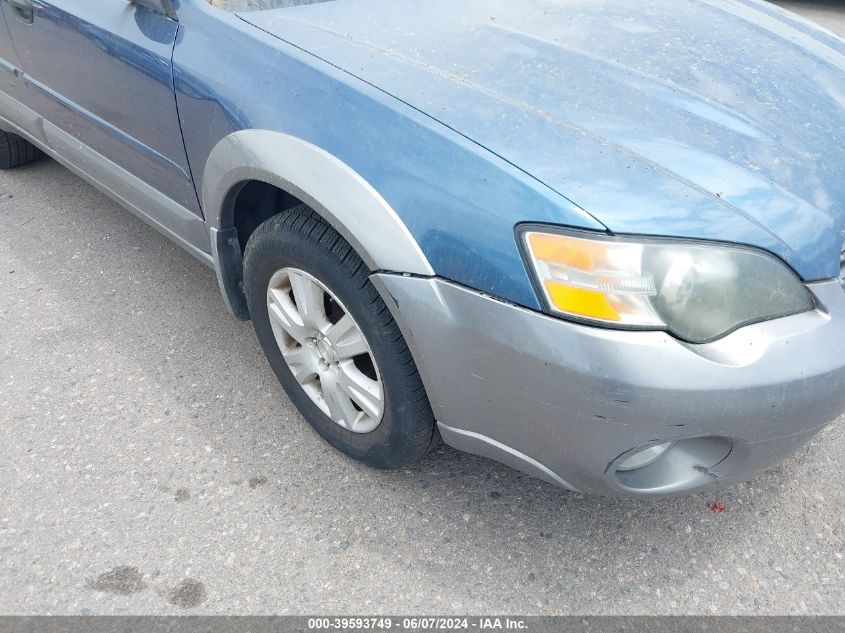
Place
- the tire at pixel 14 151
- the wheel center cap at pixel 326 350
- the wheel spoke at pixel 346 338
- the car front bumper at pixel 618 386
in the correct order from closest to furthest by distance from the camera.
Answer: the car front bumper at pixel 618 386, the wheel spoke at pixel 346 338, the wheel center cap at pixel 326 350, the tire at pixel 14 151

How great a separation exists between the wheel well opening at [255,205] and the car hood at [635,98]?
416 mm

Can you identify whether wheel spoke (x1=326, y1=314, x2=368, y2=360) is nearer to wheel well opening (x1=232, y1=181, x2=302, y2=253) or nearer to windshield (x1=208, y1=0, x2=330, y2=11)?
wheel well opening (x1=232, y1=181, x2=302, y2=253)

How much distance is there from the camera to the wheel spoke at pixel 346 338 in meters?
1.84

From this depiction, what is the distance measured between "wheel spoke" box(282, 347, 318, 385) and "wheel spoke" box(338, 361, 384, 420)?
134 millimetres

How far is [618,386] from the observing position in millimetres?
1398

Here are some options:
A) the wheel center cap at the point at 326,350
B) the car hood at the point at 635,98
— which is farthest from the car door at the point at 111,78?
the wheel center cap at the point at 326,350

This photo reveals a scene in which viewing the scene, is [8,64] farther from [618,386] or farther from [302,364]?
[618,386]

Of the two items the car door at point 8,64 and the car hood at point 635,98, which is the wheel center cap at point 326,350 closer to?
the car hood at point 635,98

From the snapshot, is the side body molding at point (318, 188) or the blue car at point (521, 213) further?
the side body molding at point (318, 188)

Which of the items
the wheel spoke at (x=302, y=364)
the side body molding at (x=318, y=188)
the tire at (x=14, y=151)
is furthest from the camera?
the tire at (x=14, y=151)

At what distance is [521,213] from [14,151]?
10.7 feet

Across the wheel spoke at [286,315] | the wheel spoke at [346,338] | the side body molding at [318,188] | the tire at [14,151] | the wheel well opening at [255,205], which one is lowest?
the tire at [14,151]

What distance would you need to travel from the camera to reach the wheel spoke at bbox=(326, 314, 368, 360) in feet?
6.05

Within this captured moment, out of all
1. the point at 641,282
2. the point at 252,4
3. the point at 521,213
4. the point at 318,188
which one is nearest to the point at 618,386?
the point at 641,282
